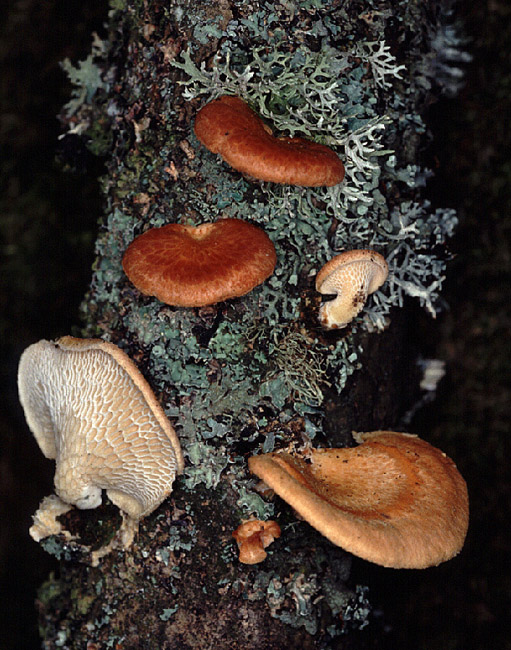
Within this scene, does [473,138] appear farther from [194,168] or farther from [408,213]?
[194,168]

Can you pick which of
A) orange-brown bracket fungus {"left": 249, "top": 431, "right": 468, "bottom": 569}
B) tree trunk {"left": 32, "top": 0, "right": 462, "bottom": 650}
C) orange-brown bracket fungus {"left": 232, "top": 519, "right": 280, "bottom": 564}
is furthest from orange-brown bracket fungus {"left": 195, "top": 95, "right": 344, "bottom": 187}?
orange-brown bracket fungus {"left": 232, "top": 519, "right": 280, "bottom": 564}

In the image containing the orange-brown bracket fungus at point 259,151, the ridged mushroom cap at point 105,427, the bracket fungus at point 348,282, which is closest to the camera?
the orange-brown bracket fungus at point 259,151

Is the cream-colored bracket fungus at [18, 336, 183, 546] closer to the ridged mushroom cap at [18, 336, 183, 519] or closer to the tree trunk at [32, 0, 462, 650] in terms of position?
the ridged mushroom cap at [18, 336, 183, 519]

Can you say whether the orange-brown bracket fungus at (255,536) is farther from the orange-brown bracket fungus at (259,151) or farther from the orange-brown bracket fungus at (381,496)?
the orange-brown bracket fungus at (259,151)

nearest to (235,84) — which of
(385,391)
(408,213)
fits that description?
(408,213)

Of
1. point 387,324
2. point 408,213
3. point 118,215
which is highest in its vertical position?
point 408,213

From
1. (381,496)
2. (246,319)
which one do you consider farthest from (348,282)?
(381,496)

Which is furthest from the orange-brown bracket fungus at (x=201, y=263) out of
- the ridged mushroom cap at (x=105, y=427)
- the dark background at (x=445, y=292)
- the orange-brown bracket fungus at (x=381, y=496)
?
the dark background at (x=445, y=292)
